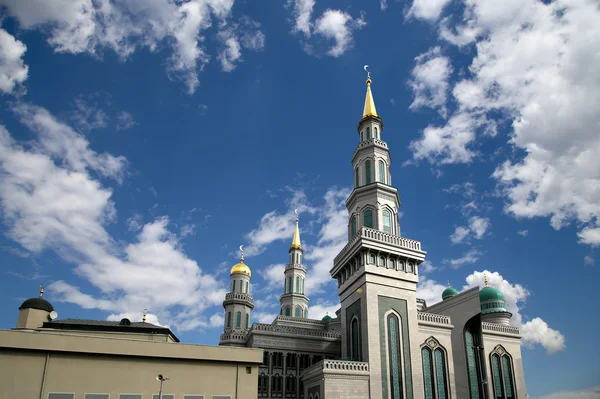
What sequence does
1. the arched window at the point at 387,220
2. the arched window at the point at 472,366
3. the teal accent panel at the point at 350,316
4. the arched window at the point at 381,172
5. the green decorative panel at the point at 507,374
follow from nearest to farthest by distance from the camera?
1. the teal accent panel at the point at 350,316
2. the arched window at the point at 472,366
3. the green decorative panel at the point at 507,374
4. the arched window at the point at 387,220
5. the arched window at the point at 381,172

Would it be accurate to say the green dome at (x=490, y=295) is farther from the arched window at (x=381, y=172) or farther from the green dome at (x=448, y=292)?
the arched window at (x=381, y=172)

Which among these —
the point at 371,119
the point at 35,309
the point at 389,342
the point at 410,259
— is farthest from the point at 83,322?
the point at 371,119

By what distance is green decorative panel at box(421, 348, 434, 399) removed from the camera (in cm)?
3343

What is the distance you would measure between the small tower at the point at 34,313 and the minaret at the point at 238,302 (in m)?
18.5

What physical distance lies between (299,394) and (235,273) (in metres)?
21.8

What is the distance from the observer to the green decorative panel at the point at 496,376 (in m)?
36.7

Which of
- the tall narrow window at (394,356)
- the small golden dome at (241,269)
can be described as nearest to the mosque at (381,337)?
the tall narrow window at (394,356)

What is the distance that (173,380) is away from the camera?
27188 millimetres

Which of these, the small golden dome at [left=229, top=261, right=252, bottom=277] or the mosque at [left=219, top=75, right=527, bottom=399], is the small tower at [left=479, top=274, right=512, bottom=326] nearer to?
the mosque at [left=219, top=75, right=527, bottom=399]

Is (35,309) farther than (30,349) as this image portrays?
→ Yes

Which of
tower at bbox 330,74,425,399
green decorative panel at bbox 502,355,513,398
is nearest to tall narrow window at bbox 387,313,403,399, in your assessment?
tower at bbox 330,74,425,399

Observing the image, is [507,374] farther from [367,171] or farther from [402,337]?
[367,171]

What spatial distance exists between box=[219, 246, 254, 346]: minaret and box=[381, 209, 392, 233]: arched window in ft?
72.8

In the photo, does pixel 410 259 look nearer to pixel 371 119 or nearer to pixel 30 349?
pixel 371 119
